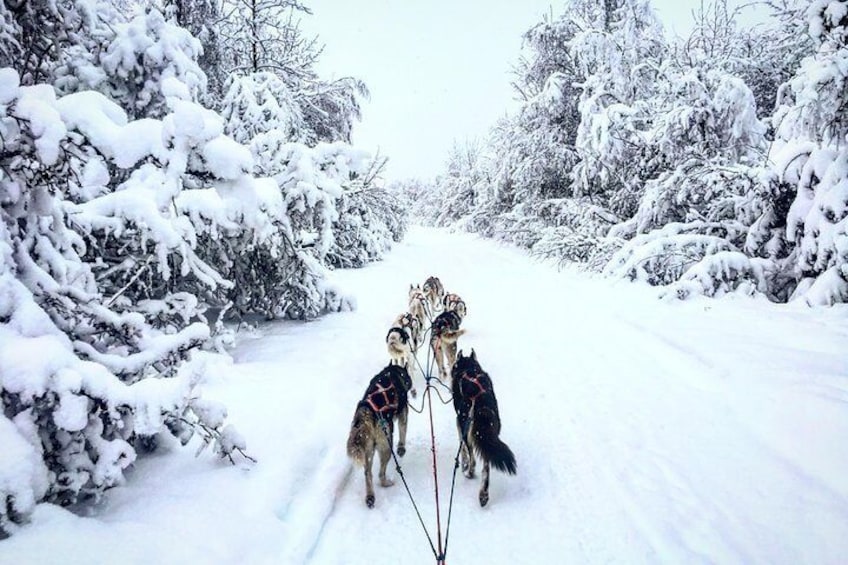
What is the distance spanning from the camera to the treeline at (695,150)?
583cm

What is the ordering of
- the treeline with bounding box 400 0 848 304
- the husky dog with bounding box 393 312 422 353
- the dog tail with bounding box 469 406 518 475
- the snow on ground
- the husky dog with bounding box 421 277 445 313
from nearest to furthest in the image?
the snow on ground < the dog tail with bounding box 469 406 518 475 < the treeline with bounding box 400 0 848 304 < the husky dog with bounding box 393 312 422 353 < the husky dog with bounding box 421 277 445 313

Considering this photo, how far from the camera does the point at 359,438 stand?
339cm

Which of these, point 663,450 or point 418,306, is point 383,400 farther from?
point 418,306

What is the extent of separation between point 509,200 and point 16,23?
20600mm

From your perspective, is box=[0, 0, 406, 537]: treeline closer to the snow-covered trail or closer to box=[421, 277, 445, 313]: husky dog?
the snow-covered trail

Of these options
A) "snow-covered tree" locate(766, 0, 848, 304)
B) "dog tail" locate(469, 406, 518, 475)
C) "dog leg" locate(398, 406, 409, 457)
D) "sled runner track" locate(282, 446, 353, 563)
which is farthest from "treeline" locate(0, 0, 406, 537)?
"snow-covered tree" locate(766, 0, 848, 304)

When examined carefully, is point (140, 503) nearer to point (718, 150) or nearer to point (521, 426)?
point (521, 426)

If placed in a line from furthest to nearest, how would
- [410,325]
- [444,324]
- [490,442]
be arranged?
1. [410,325]
2. [444,324]
3. [490,442]

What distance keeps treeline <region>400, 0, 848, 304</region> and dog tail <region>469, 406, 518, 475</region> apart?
5542 millimetres

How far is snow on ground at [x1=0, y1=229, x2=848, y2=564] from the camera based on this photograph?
267 centimetres

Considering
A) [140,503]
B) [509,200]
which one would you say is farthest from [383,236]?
[140,503]

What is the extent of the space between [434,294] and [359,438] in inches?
250

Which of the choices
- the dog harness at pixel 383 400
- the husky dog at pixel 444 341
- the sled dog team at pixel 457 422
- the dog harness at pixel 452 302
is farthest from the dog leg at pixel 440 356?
the dog harness at pixel 383 400

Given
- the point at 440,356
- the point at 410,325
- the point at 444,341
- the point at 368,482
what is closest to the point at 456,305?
the point at 410,325
